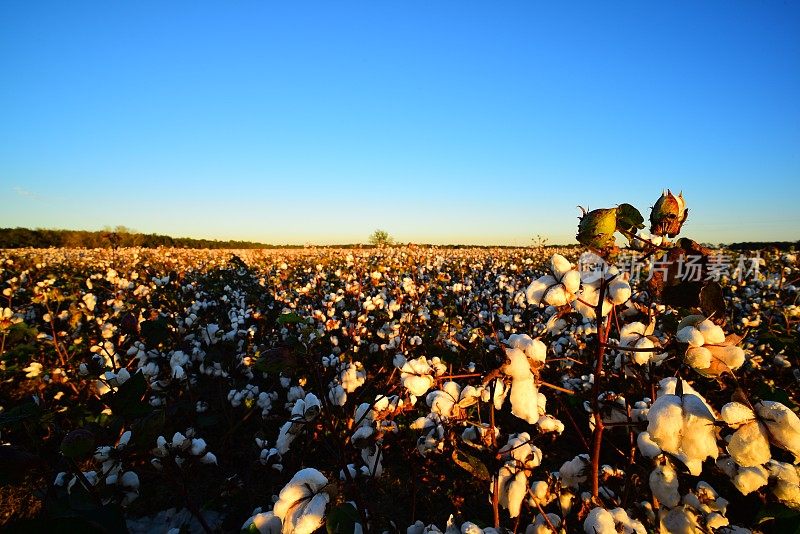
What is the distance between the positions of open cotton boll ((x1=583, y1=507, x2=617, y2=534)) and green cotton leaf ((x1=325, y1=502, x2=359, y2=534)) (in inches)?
34.4

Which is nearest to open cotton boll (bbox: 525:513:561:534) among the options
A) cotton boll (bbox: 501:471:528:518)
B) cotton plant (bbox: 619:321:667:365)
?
cotton boll (bbox: 501:471:528:518)

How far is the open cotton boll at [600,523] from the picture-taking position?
1.34m

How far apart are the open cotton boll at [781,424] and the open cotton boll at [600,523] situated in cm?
64

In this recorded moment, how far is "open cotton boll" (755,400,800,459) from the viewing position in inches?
35.9

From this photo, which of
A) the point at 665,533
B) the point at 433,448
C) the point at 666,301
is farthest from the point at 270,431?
the point at 666,301

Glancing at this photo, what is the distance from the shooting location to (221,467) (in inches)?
153

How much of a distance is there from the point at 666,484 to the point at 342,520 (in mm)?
1274

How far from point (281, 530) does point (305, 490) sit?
126 millimetres

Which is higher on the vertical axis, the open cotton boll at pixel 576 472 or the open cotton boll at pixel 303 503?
the open cotton boll at pixel 303 503

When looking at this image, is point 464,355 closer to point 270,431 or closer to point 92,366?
point 270,431

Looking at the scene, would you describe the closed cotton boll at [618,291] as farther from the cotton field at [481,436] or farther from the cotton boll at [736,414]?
the cotton boll at [736,414]

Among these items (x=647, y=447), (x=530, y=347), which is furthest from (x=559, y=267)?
(x=647, y=447)

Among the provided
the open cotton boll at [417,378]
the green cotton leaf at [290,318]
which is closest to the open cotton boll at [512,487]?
the open cotton boll at [417,378]

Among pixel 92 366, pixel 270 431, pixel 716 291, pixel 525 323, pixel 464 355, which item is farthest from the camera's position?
pixel 525 323
